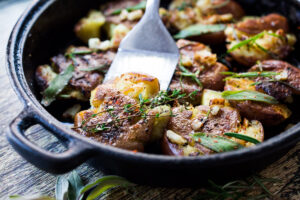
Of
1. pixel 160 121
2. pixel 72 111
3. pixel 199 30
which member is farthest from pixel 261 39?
pixel 72 111

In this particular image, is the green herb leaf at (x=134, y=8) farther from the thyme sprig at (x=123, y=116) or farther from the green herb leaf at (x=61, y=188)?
the green herb leaf at (x=61, y=188)

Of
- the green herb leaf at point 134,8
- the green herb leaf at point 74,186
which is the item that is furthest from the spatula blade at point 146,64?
the green herb leaf at point 74,186

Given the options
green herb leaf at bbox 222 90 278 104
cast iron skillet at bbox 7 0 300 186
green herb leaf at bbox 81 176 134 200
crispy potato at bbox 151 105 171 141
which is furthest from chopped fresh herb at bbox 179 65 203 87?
green herb leaf at bbox 81 176 134 200

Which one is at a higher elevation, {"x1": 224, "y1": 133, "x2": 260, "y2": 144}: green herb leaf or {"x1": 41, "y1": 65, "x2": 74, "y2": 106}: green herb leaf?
{"x1": 41, "y1": 65, "x2": 74, "y2": 106}: green herb leaf

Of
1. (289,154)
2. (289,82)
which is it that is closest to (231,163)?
(289,154)

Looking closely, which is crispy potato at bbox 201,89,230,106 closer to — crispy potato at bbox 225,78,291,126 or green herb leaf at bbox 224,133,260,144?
crispy potato at bbox 225,78,291,126

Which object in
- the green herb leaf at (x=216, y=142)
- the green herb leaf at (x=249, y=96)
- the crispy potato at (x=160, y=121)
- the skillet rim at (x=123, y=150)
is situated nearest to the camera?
the skillet rim at (x=123, y=150)

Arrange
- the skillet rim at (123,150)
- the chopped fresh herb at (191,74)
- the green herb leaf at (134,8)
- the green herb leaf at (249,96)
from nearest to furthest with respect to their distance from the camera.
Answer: the skillet rim at (123,150)
the green herb leaf at (249,96)
the chopped fresh herb at (191,74)
the green herb leaf at (134,8)

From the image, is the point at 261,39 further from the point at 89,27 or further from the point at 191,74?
the point at 89,27
